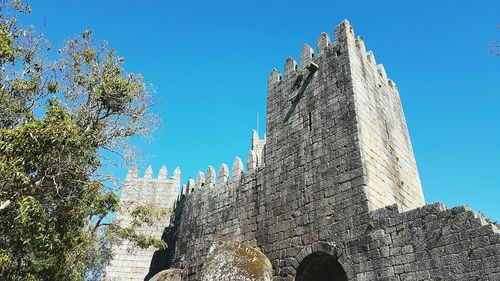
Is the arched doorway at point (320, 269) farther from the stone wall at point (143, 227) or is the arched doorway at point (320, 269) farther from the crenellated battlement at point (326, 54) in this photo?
the stone wall at point (143, 227)

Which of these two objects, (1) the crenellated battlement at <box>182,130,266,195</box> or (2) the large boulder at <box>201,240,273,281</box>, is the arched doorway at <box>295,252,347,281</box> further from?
(1) the crenellated battlement at <box>182,130,266,195</box>

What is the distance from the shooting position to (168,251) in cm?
1574

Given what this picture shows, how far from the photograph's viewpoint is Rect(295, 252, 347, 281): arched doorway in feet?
30.5

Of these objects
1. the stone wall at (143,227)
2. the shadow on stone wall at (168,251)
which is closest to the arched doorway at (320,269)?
the shadow on stone wall at (168,251)

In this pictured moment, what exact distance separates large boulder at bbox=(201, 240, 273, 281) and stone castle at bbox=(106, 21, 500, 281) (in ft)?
1.43

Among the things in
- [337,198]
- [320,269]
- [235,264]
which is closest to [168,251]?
[235,264]

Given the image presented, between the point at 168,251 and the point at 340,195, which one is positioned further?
the point at 168,251

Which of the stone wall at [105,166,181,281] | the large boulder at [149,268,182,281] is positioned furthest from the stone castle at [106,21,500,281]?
the stone wall at [105,166,181,281]

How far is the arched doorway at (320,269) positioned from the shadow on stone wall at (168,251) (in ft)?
22.9

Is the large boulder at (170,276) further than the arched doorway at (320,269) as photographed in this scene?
Yes

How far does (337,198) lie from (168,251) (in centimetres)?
895

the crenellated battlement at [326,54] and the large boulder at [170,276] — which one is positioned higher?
Result: the crenellated battlement at [326,54]

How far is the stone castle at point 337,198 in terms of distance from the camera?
285 inches

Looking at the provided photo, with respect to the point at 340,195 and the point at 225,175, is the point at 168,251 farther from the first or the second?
the point at 340,195
